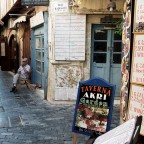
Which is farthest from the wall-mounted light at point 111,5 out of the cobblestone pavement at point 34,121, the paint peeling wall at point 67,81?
the cobblestone pavement at point 34,121

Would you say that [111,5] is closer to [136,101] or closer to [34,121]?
[34,121]

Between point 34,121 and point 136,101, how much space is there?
150 inches

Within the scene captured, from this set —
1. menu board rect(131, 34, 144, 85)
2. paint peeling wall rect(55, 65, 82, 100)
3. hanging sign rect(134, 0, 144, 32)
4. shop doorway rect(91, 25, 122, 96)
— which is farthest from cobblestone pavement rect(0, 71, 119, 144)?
hanging sign rect(134, 0, 144, 32)

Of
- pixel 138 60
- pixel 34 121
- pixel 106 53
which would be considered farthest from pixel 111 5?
Answer: pixel 138 60

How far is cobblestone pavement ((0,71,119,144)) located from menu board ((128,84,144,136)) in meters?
1.99

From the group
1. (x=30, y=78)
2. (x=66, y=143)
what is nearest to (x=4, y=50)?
(x=30, y=78)

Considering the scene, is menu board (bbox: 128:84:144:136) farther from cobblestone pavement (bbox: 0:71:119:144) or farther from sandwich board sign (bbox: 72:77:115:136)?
cobblestone pavement (bbox: 0:71:119:144)

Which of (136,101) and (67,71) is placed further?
(67,71)

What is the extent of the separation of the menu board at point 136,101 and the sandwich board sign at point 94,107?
1.22ft

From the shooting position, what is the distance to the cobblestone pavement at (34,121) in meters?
5.91

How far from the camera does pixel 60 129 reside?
6.58m

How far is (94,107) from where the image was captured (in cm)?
457

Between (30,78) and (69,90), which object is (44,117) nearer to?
(69,90)

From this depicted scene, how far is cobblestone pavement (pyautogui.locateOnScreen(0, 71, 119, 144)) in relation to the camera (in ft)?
19.4
